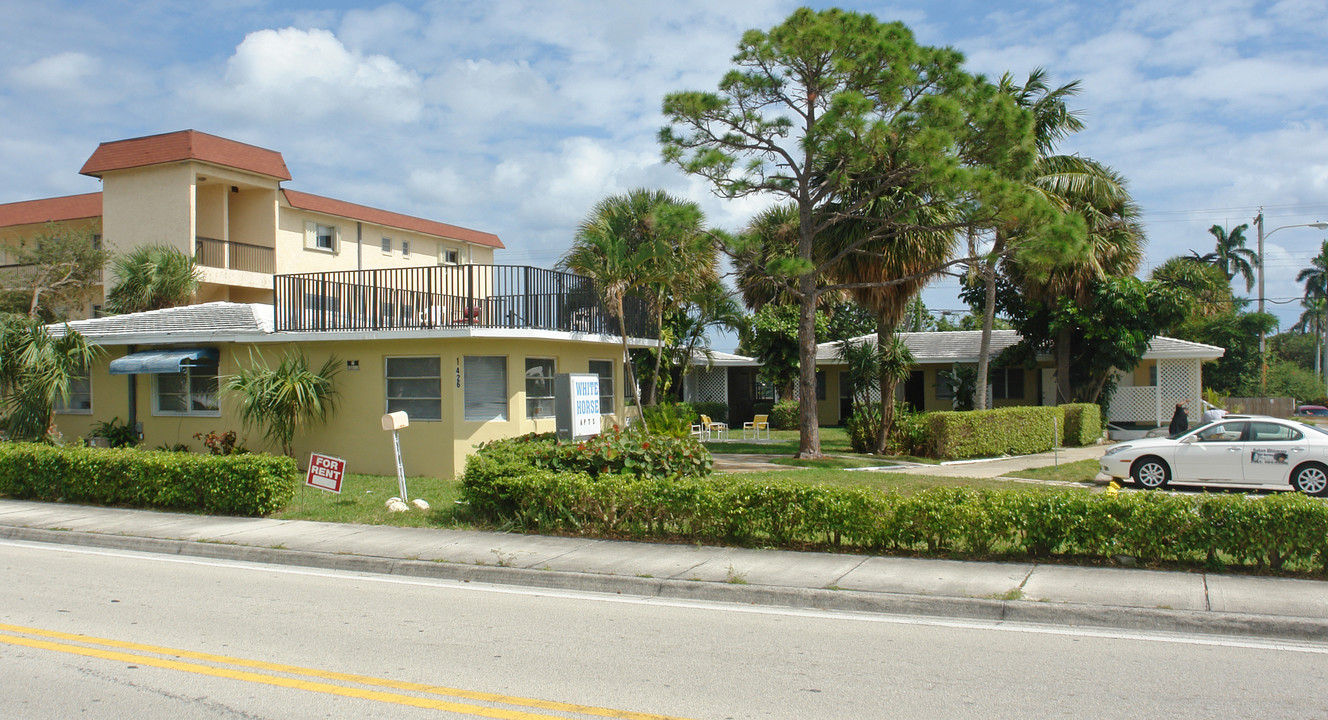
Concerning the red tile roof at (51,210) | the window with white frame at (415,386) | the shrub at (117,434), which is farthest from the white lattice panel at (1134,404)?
the red tile roof at (51,210)

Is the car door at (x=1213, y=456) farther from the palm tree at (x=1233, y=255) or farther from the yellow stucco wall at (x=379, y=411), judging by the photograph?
the palm tree at (x=1233, y=255)

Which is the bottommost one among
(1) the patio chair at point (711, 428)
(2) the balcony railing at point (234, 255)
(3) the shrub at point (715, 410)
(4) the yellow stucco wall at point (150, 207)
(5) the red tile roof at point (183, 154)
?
(1) the patio chair at point (711, 428)

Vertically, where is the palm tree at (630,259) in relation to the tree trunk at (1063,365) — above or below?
above

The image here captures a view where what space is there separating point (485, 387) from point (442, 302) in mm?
1728

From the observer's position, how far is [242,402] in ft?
56.4

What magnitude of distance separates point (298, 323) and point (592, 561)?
10403mm

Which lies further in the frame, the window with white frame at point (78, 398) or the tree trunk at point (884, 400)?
the tree trunk at point (884, 400)

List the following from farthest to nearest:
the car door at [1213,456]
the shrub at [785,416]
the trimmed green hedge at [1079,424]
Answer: the shrub at [785,416] < the trimmed green hedge at [1079,424] < the car door at [1213,456]

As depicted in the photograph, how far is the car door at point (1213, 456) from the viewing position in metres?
15.4

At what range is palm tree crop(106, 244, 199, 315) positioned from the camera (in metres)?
24.5

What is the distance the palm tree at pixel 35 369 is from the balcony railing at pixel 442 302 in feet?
15.2

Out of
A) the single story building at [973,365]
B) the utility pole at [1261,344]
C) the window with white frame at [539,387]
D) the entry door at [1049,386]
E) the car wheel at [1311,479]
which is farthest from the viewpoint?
the utility pole at [1261,344]

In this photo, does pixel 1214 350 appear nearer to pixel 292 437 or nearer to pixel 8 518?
pixel 292 437

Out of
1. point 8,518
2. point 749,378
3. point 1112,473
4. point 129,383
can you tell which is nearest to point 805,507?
point 1112,473
